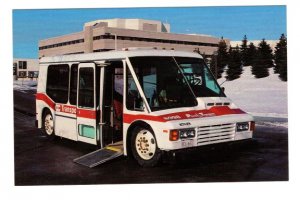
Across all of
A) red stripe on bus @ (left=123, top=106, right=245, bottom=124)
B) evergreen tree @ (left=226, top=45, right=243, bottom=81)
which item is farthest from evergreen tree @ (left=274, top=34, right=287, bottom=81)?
evergreen tree @ (left=226, top=45, right=243, bottom=81)

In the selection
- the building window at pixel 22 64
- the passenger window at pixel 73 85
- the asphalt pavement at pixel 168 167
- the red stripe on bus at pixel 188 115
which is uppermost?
the building window at pixel 22 64

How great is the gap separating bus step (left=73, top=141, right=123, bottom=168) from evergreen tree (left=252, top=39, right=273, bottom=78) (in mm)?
4640

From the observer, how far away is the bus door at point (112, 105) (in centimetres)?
996

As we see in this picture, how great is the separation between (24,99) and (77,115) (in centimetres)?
242

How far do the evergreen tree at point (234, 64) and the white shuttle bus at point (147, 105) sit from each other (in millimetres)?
4307

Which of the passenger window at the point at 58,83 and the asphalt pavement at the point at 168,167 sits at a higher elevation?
the passenger window at the point at 58,83

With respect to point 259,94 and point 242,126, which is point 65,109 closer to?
point 242,126

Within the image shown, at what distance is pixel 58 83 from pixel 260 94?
19.1 ft

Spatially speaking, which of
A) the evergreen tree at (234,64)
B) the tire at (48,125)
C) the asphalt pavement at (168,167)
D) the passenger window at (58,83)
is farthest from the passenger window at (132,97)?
the evergreen tree at (234,64)

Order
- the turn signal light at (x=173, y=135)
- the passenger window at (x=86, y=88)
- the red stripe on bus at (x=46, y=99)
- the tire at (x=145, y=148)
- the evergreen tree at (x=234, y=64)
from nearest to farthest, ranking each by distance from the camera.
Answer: the turn signal light at (x=173, y=135) → the tire at (x=145, y=148) → the passenger window at (x=86, y=88) → the red stripe on bus at (x=46, y=99) → the evergreen tree at (x=234, y=64)

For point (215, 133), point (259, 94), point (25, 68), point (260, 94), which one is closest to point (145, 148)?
point (215, 133)

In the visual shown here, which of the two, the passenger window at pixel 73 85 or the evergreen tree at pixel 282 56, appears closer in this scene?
the evergreen tree at pixel 282 56

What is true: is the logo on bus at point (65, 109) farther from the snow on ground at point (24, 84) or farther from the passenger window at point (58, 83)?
the snow on ground at point (24, 84)
